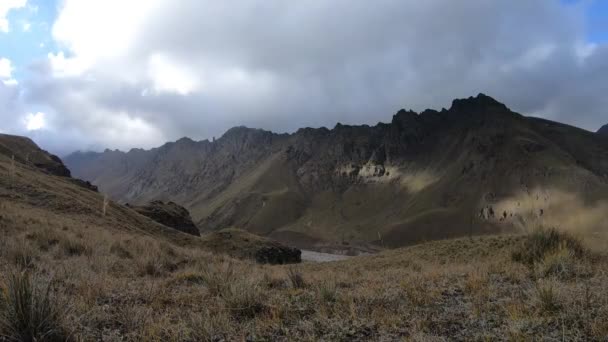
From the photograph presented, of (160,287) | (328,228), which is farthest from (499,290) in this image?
(328,228)

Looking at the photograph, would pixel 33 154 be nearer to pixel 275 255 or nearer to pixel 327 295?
pixel 275 255

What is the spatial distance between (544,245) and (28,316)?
11.3 m

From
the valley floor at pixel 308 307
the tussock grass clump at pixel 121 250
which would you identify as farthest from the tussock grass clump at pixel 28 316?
the tussock grass clump at pixel 121 250

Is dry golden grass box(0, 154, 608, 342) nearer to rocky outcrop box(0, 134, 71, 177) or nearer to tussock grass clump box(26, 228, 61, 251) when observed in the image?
tussock grass clump box(26, 228, 61, 251)

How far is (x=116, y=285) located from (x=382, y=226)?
17304 centimetres

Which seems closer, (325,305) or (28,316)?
(28,316)

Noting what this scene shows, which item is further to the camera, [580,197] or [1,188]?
[580,197]

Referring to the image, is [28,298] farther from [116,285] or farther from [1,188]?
[1,188]

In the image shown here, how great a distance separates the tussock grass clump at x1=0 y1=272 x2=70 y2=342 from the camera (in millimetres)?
4754

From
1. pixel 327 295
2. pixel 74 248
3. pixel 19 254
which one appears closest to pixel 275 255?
pixel 74 248

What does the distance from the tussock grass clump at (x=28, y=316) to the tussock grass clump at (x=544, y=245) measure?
967 centimetres

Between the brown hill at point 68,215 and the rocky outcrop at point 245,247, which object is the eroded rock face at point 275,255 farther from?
the brown hill at point 68,215

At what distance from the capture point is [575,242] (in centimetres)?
1199

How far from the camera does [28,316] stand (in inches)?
192
